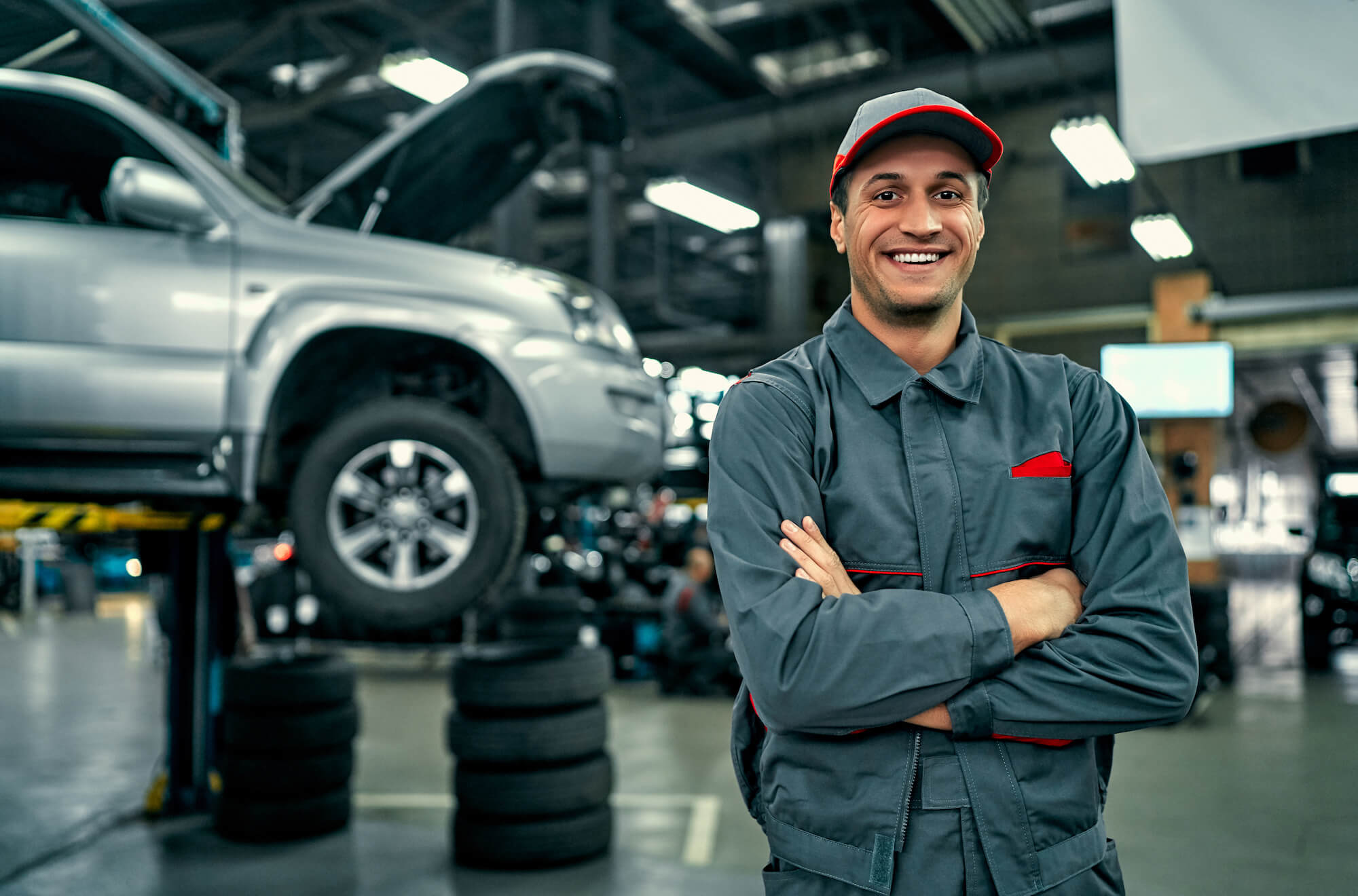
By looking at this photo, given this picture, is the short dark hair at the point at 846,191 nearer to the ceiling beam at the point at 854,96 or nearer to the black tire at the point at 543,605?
the black tire at the point at 543,605

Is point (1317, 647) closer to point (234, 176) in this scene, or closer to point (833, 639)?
point (234, 176)

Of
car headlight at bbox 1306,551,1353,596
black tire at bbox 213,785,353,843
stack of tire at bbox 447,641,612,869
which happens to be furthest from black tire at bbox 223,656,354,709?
car headlight at bbox 1306,551,1353,596

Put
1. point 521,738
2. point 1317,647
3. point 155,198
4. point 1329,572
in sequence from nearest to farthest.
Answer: point 155,198 → point 521,738 → point 1329,572 → point 1317,647

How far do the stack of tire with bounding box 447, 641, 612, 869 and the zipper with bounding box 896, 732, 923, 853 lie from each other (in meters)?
3.17

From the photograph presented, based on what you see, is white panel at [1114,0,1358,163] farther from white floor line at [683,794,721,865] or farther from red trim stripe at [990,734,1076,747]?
white floor line at [683,794,721,865]

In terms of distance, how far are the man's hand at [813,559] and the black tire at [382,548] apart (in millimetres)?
1944

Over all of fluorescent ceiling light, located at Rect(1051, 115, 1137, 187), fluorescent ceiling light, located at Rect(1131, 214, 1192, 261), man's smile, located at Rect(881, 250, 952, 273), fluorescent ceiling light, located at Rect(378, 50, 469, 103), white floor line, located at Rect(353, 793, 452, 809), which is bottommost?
white floor line, located at Rect(353, 793, 452, 809)

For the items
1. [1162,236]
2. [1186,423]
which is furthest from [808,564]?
[1186,423]

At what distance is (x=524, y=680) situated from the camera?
443 cm

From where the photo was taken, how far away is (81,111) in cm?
328

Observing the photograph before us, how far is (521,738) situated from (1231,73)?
353 cm

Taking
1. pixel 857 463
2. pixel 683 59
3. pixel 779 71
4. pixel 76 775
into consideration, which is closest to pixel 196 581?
pixel 76 775

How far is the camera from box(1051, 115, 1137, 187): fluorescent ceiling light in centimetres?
834

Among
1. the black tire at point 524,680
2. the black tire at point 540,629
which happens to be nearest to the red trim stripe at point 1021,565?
the black tire at point 524,680
